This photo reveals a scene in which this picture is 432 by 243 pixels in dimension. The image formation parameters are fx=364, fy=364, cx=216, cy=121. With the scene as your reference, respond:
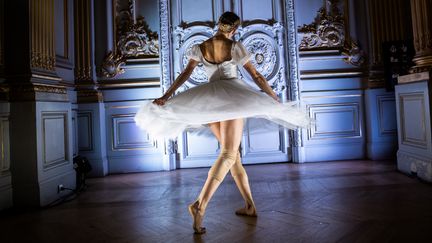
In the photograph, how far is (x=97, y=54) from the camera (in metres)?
4.89

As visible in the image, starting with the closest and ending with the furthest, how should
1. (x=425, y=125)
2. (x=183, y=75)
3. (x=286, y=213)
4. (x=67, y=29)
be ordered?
1. (x=183, y=75)
2. (x=286, y=213)
3. (x=425, y=125)
4. (x=67, y=29)

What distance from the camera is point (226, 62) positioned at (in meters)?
2.33

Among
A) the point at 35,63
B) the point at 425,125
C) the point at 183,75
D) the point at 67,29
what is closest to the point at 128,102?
the point at 67,29

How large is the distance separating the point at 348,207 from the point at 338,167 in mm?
1933

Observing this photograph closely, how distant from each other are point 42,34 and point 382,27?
165 inches

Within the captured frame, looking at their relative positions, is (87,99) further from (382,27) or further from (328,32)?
(382,27)

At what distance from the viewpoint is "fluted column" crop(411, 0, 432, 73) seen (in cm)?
341

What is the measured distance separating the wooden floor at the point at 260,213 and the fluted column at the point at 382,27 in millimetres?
1513

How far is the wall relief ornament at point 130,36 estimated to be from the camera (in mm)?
4926

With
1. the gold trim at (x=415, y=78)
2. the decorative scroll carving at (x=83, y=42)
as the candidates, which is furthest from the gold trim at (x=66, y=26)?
the gold trim at (x=415, y=78)

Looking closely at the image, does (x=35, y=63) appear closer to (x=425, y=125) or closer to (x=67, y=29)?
(x=67, y=29)

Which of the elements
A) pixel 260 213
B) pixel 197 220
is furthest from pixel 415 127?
pixel 197 220

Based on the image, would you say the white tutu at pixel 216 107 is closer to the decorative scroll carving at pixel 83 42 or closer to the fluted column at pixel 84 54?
the fluted column at pixel 84 54

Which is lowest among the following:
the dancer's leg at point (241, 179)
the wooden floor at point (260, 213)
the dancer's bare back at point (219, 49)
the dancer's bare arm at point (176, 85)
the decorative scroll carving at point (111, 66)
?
the wooden floor at point (260, 213)
